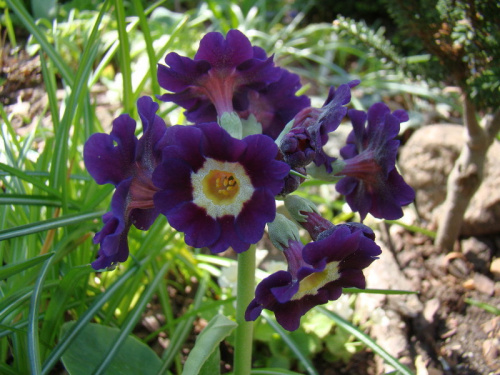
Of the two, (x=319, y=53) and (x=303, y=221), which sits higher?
(x=303, y=221)

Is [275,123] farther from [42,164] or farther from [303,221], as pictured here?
[42,164]

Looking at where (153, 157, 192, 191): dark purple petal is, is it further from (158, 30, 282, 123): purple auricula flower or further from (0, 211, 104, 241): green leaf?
(0, 211, 104, 241): green leaf

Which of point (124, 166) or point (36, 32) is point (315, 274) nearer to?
point (124, 166)

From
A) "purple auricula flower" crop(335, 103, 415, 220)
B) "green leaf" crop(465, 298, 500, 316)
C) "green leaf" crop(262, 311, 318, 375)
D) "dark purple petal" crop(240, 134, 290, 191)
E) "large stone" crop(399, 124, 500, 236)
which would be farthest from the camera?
"large stone" crop(399, 124, 500, 236)

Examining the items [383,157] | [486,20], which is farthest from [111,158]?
[486,20]

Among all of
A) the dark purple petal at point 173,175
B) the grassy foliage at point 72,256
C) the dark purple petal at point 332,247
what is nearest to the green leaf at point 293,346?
the grassy foliage at point 72,256

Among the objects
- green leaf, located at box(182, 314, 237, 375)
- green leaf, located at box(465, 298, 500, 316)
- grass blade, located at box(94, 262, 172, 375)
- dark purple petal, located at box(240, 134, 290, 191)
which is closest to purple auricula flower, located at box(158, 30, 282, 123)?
dark purple petal, located at box(240, 134, 290, 191)

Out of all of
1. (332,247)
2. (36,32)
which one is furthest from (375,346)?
(36,32)
